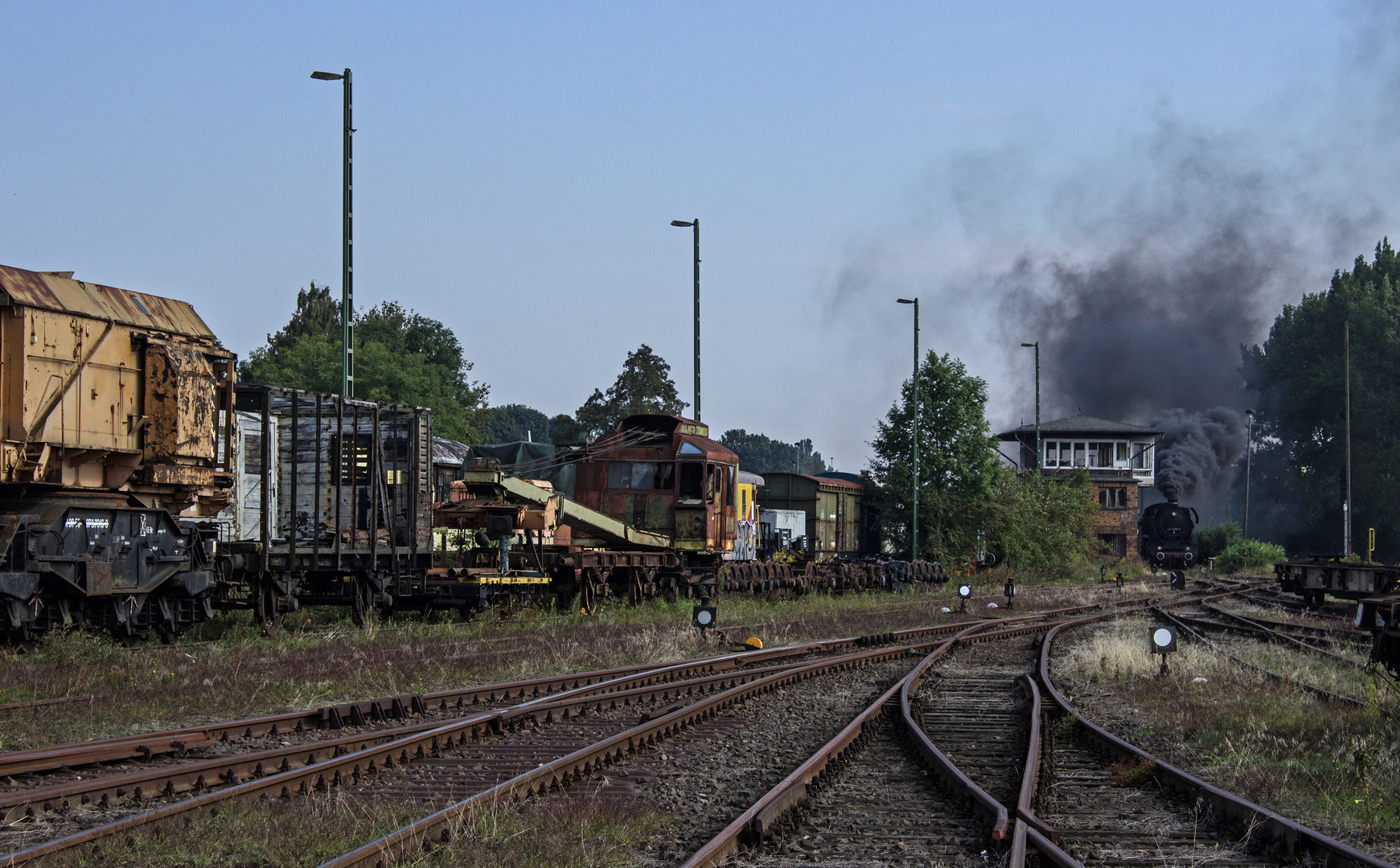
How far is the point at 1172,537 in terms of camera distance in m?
54.8

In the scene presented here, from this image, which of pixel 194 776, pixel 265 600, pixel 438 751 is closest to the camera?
pixel 194 776

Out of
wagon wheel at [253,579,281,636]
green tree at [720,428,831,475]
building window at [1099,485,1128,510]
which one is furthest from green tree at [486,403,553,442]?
wagon wheel at [253,579,281,636]

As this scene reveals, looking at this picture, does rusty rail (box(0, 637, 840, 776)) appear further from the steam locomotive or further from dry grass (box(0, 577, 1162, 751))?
the steam locomotive

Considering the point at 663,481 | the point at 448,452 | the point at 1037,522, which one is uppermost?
the point at 448,452

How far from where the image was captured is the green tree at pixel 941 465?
47.9m

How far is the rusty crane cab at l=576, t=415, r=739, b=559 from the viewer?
1029 inches

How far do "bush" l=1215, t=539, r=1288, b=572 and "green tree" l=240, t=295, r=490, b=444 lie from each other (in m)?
37.7

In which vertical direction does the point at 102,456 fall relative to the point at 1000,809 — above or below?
above

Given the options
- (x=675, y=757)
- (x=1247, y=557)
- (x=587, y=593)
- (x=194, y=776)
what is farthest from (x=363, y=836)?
(x=1247, y=557)

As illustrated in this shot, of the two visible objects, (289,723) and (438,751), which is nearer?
(438,751)

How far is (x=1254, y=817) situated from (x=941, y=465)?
42701 millimetres

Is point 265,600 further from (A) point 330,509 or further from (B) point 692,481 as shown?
(B) point 692,481

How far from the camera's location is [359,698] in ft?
37.3

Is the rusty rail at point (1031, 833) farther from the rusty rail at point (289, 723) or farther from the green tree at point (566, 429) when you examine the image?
the green tree at point (566, 429)
